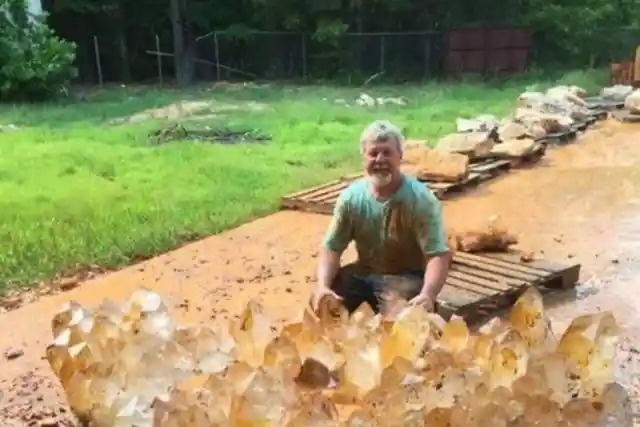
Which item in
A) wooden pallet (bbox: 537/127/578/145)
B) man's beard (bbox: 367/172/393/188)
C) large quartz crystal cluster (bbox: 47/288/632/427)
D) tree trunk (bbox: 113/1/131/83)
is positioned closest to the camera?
large quartz crystal cluster (bbox: 47/288/632/427)

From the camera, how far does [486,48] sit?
19656 millimetres

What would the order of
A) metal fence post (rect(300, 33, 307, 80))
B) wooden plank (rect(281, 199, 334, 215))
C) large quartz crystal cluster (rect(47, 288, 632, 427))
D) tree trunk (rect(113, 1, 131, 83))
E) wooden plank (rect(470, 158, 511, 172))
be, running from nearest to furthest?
large quartz crystal cluster (rect(47, 288, 632, 427)), wooden plank (rect(281, 199, 334, 215)), wooden plank (rect(470, 158, 511, 172)), metal fence post (rect(300, 33, 307, 80)), tree trunk (rect(113, 1, 131, 83))

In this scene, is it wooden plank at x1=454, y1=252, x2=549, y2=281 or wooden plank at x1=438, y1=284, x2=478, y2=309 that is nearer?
wooden plank at x1=438, y1=284, x2=478, y2=309

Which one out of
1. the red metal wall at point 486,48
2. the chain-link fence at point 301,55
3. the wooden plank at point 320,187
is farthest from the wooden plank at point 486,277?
the red metal wall at point 486,48

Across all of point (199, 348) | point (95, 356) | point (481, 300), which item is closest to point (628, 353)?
point (481, 300)

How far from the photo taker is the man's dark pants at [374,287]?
13.6ft

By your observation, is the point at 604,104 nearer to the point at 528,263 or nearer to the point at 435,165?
the point at 435,165

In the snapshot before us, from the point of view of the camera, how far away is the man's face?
396cm

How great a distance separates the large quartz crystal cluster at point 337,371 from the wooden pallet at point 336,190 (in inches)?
136

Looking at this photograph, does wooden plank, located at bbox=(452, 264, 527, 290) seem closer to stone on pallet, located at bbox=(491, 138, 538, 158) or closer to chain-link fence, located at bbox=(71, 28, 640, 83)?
stone on pallet, located at bbox=(491, 138, 538, 158)

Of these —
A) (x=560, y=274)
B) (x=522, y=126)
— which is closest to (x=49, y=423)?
(x=560, y=274)

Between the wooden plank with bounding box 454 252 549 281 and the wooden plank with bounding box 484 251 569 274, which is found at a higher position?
the wooden plank with bounding box 454 252 549 281

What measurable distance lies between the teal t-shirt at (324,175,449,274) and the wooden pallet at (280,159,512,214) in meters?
2.79

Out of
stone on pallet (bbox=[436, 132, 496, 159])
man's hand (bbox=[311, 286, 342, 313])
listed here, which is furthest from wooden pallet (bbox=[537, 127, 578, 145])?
man's hand (bbox=[311, 286, 342, 313])
